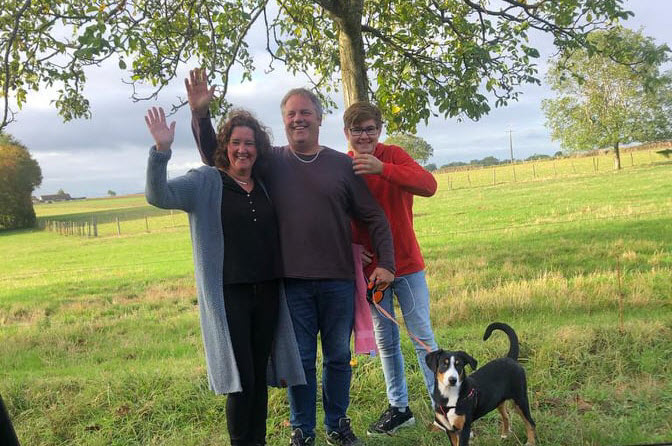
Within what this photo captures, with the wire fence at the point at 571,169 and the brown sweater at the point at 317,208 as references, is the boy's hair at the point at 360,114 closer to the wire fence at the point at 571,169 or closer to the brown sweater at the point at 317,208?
the brown sweater at the point at 317,208

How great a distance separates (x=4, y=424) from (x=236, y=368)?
1413 millimetres

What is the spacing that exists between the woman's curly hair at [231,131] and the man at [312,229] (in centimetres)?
11

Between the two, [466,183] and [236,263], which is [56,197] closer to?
[466,183]

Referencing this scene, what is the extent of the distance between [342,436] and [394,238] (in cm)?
150

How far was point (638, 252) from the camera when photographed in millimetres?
10820

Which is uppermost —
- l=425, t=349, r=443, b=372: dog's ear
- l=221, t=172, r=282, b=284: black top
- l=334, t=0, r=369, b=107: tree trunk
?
l=334, t=0, r=369, b=107: tree trunk

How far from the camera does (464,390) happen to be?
3227mm

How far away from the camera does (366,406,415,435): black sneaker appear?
393 centimetres

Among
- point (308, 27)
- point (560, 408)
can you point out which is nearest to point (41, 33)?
point (308, 27)

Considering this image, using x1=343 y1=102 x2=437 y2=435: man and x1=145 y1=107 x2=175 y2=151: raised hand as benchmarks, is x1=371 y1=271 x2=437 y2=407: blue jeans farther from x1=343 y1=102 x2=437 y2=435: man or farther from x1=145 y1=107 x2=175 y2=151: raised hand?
x1=145 y1=107 x2=175 y2=151: raised hand

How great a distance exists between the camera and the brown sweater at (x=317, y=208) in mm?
3363

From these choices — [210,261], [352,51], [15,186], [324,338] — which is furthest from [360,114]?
[15,186]

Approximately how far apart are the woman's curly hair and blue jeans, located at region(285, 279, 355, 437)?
909 mm

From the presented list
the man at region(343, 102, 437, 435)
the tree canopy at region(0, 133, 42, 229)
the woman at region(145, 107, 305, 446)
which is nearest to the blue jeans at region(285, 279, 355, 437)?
the woman at region(145, 107, 305, 446)
